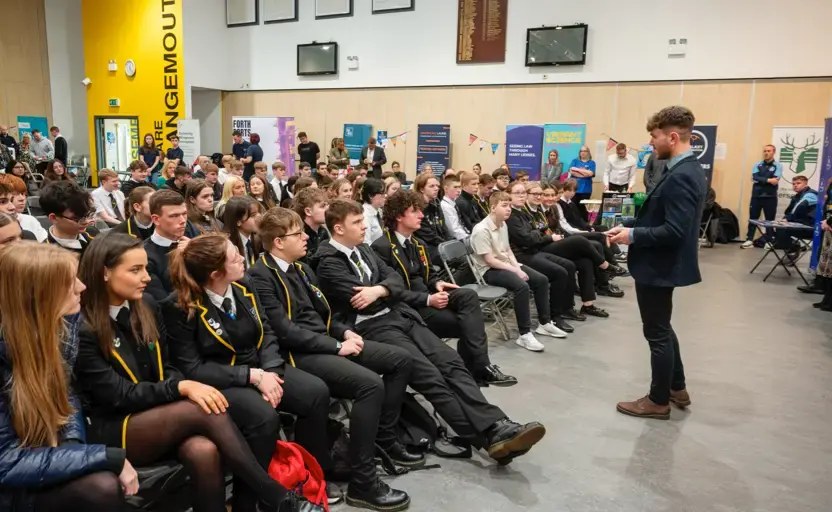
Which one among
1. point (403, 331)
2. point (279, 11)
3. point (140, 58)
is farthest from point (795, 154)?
point (140, 58)

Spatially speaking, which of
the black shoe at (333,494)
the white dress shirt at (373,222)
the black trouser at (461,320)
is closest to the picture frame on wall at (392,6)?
the white dress shirt at (373,222)

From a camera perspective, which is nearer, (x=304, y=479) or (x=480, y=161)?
(x=304, y=479)

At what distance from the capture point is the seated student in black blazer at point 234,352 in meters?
2.18

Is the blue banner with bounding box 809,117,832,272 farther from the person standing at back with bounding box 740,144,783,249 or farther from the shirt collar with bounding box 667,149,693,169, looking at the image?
the shirt collar with bounding box 667,149,693,169

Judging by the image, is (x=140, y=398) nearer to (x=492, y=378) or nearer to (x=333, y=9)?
(x=492, y=378)

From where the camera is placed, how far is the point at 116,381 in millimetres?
1958

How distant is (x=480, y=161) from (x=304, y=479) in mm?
10537

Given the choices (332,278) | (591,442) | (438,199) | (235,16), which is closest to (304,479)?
(332,278)

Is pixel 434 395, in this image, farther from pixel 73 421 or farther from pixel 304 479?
pixel 73 421

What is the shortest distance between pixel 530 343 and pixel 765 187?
7.32 meters

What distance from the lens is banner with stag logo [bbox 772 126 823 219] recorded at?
31.6ft

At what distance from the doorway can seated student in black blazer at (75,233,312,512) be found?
13066 millimetres

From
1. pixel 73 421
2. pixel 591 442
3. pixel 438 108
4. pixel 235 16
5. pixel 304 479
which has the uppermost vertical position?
pixel 235 16

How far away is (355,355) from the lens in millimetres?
2738
